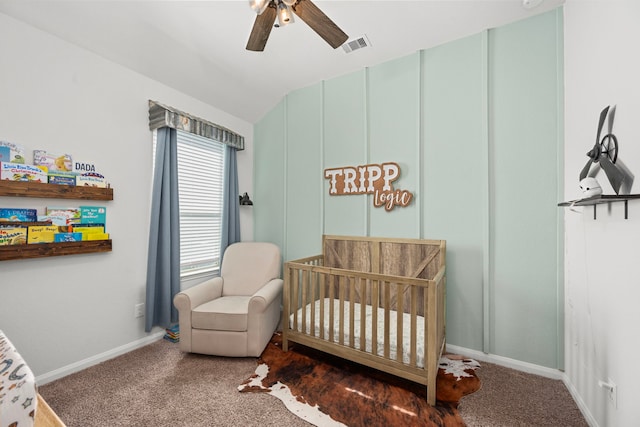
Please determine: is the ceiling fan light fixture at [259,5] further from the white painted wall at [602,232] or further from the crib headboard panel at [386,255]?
the crib headboard panel at [386,255]

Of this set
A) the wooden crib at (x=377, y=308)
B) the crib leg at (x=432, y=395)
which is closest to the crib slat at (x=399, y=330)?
the wooden crib at (x=377, y=308)

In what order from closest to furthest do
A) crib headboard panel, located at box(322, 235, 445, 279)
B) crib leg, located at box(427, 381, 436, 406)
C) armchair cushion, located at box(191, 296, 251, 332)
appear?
1. crib leg, located at box(427, 381, 436, 406)
2. armchair cushion, located at box(191, 296, 251, 332)
3. crib headboard panel, located at box(322, 235, 445, 279)

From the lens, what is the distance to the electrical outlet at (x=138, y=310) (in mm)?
2436

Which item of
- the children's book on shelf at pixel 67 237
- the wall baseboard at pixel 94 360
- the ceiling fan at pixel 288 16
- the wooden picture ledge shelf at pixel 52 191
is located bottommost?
the wall baseboard at pixel 94 360

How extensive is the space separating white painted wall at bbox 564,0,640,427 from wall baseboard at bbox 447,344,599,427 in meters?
0.04

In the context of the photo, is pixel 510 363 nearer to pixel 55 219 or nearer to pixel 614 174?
pixel 614 174

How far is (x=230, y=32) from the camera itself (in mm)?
2291

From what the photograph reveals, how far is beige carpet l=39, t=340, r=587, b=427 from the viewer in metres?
1.58

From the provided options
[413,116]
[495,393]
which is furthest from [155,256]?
[495,393]

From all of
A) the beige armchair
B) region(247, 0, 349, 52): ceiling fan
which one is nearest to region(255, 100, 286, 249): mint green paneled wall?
the beige armchair

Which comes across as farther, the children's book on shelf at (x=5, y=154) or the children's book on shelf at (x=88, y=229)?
the children's book on shelf at (x=88, y=229)

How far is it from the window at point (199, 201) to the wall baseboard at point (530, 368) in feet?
8.97

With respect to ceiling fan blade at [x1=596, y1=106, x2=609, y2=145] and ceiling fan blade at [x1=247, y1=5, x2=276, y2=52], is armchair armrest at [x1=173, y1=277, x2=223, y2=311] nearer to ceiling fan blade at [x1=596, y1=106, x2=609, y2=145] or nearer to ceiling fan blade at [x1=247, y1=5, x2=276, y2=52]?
ceiling fan blade at [x1=247, y1=5, x2=276, y2=52]

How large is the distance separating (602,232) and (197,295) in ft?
9.39
